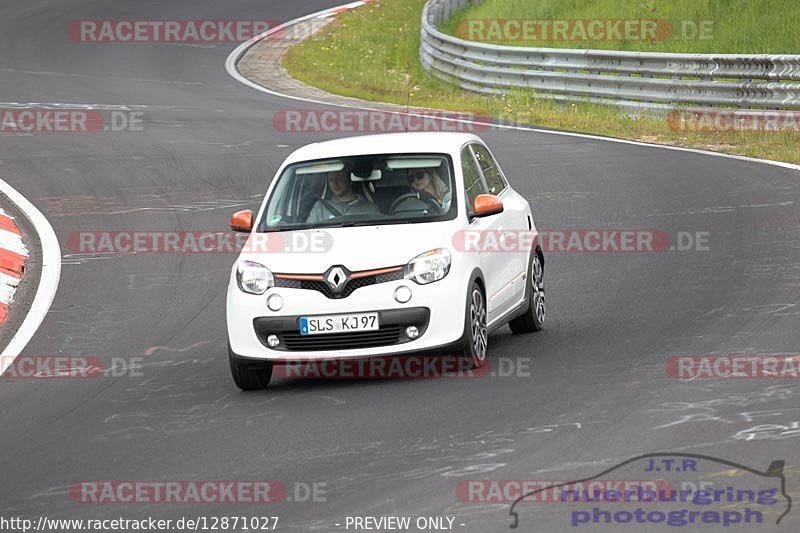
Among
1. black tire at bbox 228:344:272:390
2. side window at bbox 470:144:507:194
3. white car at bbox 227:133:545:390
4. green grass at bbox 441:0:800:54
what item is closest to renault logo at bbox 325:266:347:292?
white car at bbox 227:133:545:390

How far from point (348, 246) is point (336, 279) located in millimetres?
297

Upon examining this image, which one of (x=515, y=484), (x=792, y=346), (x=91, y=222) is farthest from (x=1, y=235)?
(x=515, y=484)

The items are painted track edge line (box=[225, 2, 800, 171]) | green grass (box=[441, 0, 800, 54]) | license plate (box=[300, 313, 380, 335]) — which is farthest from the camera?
green grass (box=[441, 0, 800, 54])

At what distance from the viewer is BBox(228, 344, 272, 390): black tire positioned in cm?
999

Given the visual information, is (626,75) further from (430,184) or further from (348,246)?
(348,246)

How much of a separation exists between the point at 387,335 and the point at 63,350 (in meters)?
3.18

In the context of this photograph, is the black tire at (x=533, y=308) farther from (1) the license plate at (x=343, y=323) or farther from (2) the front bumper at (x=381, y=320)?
(1) the license plate at (x=343, y=323)

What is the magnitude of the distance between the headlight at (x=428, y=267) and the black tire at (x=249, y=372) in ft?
3.58

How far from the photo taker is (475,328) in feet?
33.2

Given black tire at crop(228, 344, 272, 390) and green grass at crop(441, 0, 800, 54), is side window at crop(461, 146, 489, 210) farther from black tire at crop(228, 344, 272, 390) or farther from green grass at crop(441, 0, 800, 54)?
green grass at crop(441, 0, 800, 54)

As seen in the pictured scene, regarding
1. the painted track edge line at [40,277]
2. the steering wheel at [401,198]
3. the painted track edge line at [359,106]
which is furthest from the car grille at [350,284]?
the painted track edge line at [359,106]

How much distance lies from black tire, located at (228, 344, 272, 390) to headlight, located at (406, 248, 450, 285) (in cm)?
109

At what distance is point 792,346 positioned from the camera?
10.0 metres

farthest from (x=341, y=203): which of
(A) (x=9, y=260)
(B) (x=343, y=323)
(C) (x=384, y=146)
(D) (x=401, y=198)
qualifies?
(A) (x=9, y=260)
